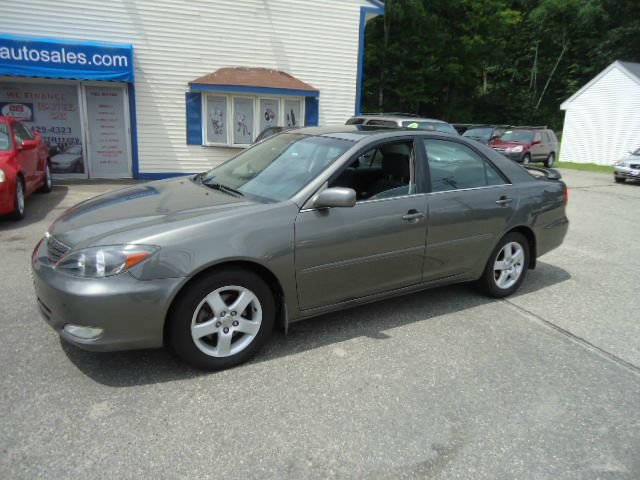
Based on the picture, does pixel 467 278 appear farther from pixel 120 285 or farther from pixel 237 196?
pixel 120 285

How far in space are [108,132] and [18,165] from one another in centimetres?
501

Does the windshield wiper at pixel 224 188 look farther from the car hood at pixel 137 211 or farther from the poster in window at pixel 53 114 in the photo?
the poster in window at pixel 53 114

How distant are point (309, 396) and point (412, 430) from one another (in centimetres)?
66

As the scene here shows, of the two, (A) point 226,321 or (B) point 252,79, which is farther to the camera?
(B) point 252,79

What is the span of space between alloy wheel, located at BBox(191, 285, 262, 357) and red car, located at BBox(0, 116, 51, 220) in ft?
17.5

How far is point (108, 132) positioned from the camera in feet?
39.7

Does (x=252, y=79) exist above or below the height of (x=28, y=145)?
above

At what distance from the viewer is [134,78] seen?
1181 centimetres

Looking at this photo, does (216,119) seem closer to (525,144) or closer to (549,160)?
(525,144)

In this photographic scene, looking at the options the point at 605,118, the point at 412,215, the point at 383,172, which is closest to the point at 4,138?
the point at 383,172

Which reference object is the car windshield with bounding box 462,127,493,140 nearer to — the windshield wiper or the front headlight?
the windshield wiper

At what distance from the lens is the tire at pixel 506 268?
15.3 feet

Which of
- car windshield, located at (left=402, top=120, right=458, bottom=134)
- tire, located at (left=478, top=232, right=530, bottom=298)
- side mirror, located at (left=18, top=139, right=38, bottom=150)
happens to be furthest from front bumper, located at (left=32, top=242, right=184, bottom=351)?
car windshield, located at (left=402, top=120, right=458, bottom=134)

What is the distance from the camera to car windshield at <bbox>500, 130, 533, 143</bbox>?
2003 centimetres
